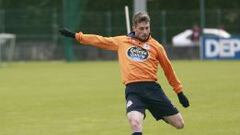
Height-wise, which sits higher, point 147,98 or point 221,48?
point 147,98

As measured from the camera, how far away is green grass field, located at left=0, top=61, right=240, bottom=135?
1384 centimetres

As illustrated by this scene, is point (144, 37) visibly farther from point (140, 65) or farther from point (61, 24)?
point (61, 24)

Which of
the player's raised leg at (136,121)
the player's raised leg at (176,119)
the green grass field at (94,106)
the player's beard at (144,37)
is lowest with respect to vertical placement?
the green grass field at (94,106)

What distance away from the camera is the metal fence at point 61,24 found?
1847 inches

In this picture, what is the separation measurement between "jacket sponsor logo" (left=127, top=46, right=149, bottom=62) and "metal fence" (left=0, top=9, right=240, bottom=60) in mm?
35539

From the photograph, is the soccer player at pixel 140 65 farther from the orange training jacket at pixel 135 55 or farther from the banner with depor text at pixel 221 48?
the banner with depor text at pixel 221 48

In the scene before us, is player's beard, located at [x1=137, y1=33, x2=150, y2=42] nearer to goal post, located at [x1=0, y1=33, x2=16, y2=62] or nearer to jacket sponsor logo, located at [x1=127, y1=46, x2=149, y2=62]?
jacket sponsor logo, located at [x1=127, y1=46, x2=149, y2=62]

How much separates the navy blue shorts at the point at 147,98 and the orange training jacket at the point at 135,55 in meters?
0.09

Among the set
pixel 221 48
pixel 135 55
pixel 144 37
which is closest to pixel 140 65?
pixel 135 55

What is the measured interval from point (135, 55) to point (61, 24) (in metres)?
36.0

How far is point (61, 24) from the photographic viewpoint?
1834 inches

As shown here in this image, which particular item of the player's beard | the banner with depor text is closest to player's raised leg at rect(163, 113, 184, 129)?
the player's beard

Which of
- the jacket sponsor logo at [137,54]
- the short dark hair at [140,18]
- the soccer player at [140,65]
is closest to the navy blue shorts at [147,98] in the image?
the soccer player at [140,65]

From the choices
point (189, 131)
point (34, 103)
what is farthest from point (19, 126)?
point (34, 103)
